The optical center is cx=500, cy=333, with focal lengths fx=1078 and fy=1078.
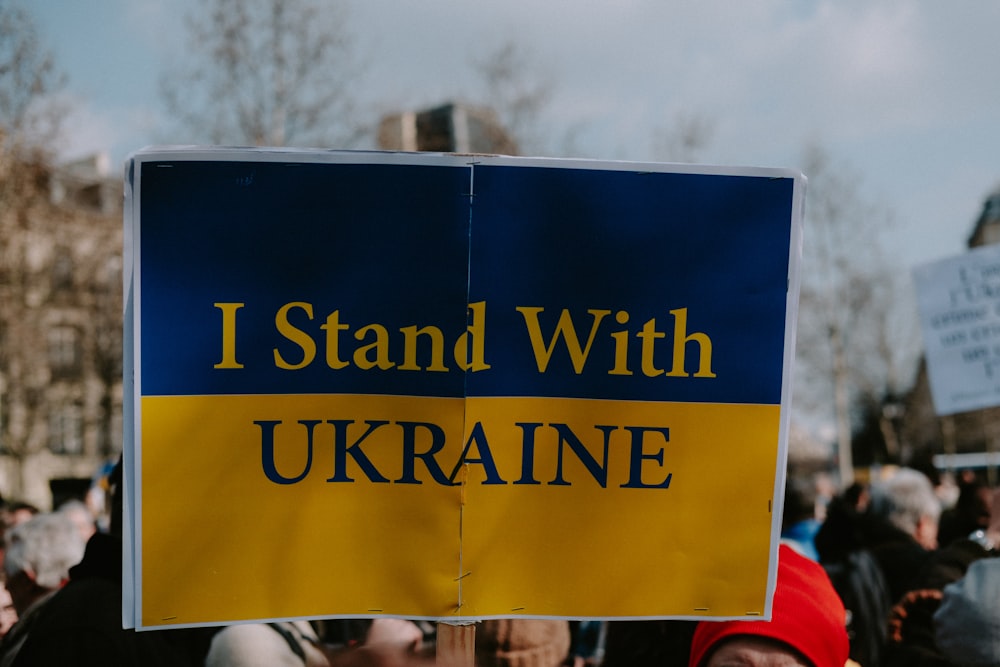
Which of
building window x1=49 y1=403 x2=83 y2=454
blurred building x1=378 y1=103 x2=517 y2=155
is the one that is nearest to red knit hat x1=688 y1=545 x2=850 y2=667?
blurred building x1=378 y1=103 x2=517 y2=155

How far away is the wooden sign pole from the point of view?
197 cm

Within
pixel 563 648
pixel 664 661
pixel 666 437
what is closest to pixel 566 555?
pixel 666 437

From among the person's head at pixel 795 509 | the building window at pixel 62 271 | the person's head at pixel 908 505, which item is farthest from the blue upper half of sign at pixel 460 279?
the building window at pixel 62 271

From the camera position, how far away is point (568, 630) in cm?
306

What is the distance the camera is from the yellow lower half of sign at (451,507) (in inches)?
75.9

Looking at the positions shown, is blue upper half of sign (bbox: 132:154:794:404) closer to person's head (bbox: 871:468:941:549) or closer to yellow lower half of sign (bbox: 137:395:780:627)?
yellow lower half of sign (bbox: 137:395:780:627)

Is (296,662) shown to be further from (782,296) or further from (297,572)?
(782,296)

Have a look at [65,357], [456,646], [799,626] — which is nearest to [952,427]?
[65,357]

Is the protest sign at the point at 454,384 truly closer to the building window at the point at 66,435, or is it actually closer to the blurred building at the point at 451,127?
the blurred building at the point at 451,127

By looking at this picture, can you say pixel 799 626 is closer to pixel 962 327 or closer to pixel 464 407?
pixel 464 407

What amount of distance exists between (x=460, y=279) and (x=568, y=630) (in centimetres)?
146

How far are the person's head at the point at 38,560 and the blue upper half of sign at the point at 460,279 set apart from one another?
7.51 feet

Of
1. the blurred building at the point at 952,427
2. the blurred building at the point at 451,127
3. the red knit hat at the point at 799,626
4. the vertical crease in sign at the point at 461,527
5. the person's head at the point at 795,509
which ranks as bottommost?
the blurred building at the point at 952,427

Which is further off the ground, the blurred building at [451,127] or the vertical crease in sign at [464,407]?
the blurred building at [451,127]
